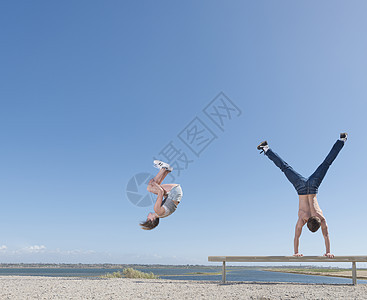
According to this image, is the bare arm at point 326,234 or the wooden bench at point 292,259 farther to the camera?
the bare arm at point 326,234

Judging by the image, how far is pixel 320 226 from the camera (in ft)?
29.2

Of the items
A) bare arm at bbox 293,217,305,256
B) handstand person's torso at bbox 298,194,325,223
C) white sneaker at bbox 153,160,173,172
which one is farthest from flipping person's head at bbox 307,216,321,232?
white sneaker at bbox 153,160,173,172

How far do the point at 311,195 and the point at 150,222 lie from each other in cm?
449

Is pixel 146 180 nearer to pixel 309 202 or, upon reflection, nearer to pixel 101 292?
pixel 101 292

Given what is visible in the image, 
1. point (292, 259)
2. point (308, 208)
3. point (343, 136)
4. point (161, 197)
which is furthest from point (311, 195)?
point (161, 197)

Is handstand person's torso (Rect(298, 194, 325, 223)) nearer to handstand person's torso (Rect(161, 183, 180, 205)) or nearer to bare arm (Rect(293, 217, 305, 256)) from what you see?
bare arm (Rect(293, 217, 305, 256))

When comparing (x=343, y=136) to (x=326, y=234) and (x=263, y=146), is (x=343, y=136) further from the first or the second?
(x=326, y=234)

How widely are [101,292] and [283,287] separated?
4.44m

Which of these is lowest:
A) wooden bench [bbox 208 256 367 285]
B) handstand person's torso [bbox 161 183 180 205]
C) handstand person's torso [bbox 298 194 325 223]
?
wooden bench [bbox 208 256 367 285]

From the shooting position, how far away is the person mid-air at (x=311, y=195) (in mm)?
8844

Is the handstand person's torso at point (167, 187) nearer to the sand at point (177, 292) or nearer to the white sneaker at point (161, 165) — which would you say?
the white sneaker at point (161, 165)

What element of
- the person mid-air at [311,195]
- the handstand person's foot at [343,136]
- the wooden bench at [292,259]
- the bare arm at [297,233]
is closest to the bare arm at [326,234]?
the person mid-air at [311,195]

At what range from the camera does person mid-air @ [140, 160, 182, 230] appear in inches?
349

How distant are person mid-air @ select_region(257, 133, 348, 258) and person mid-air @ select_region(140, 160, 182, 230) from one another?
11.1 ft
